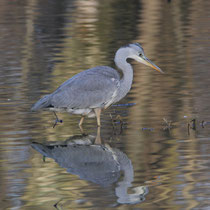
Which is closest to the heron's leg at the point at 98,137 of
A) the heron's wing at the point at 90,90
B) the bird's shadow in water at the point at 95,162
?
the bird's shadow in water at the point at 95,162

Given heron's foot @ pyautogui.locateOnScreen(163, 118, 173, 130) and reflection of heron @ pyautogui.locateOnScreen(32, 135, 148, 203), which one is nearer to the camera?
reflection of heron @ pyautogui.locateOnScreen(32, 135, 148, 203)

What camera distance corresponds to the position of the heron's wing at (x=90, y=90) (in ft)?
33.7

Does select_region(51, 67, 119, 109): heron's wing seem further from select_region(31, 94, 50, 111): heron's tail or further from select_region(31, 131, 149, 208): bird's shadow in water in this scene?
select_region(31, 131, 149, 208): bird's shadow in water

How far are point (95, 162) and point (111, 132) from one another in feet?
5.35

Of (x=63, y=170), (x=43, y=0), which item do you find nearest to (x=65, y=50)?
(x=63, y=170)

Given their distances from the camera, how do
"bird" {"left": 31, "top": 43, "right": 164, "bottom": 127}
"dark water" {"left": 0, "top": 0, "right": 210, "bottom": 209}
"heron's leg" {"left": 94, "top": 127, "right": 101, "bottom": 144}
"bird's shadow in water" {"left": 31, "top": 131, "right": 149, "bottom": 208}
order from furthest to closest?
"bird" {"left": 31, "top": 43, "right": 164, "bottom": 127} < "heron's leg" {"left": 94, "top": 127, "right": 101, "bottom": 144} < "bird's shadow in water" {"left": 31, "top": 131, "right": 149, "bottom": 208} < "dark water" {"left": 0, "top": 0, "right": 210, "bottom": 209}

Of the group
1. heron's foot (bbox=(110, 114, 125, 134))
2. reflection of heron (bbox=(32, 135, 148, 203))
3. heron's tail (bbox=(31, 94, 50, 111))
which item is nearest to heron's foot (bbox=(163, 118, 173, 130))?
heron's foot (bbox=(110, 114, 125, 134))

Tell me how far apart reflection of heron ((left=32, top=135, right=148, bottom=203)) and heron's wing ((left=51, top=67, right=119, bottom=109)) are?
713 mm

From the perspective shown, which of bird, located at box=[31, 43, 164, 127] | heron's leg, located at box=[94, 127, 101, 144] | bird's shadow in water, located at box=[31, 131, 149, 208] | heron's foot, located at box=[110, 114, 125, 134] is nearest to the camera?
bird's shadow in water, located at box=[31, 131, 149, 208]

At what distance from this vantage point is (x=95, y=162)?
833 cm

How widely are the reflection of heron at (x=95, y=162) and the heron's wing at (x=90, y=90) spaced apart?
0.71 metres

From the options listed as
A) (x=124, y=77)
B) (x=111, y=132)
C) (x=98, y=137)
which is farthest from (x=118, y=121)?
(x=98, y=137)

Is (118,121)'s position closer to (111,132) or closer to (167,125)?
(111,132)

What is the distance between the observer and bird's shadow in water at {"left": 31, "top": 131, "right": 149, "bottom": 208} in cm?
729
